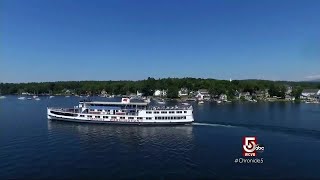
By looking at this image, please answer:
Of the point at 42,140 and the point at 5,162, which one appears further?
the point at 42,140

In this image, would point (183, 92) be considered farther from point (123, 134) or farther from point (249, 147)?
point (249, 147)

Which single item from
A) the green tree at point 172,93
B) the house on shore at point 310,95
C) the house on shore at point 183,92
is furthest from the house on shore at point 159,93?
the house on shore at point 310,95

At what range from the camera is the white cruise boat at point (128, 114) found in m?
59.3

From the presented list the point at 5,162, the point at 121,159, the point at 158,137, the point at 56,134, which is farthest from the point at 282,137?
the point at 5,162

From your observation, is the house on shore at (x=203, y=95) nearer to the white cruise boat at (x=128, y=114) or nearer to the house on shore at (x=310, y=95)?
the house on shore at (x=310, y=95)

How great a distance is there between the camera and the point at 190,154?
124ft

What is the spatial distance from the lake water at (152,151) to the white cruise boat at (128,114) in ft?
7.10

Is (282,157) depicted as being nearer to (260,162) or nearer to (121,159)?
(260,162)

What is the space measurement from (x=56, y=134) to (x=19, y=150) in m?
10.3

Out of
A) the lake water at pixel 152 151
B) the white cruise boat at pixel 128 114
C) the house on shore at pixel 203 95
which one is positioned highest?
the house on shore at pixel 203 95

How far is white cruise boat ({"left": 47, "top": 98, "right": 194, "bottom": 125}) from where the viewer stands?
59312 millimetres

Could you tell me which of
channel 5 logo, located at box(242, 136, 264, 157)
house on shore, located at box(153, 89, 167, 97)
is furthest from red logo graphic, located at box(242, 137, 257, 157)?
house on shore, located at box(153, 89, 167, 97)

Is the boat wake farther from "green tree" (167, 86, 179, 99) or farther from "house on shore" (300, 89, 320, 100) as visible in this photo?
"house on shore" (300, 89, 320, 100)

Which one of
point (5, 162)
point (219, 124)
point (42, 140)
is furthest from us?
point (219, 124)
